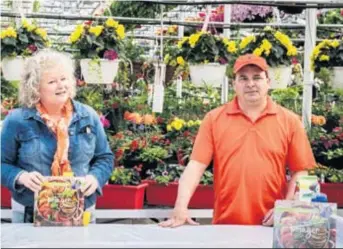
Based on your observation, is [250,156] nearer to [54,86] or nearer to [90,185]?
[90,185]

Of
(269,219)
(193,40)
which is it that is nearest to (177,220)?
(269,219)

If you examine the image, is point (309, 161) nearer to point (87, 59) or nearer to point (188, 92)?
point (87, 59)

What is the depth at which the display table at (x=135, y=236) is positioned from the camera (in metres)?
2.19

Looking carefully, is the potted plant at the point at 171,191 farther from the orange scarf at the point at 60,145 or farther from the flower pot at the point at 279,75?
the orange scarf at the point at 60,145

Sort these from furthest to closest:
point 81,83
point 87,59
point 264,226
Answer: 1. point 81,83
2. point 87,59
3. point 264,226

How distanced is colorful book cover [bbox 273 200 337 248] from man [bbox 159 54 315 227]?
0.70m

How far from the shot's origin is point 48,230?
8.14 ft

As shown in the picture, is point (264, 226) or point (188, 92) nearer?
point (264, 226)

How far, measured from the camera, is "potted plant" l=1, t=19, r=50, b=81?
4.98m

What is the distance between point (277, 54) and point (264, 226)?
2402 millimetres

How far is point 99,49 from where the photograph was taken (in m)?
4.93

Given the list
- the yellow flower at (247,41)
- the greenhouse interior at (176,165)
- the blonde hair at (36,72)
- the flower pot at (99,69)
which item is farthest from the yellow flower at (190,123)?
the blonde hair at (36,72)

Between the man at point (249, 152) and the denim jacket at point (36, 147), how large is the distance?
1.24 feet

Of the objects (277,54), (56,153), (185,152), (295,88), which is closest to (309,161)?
(56,153)
